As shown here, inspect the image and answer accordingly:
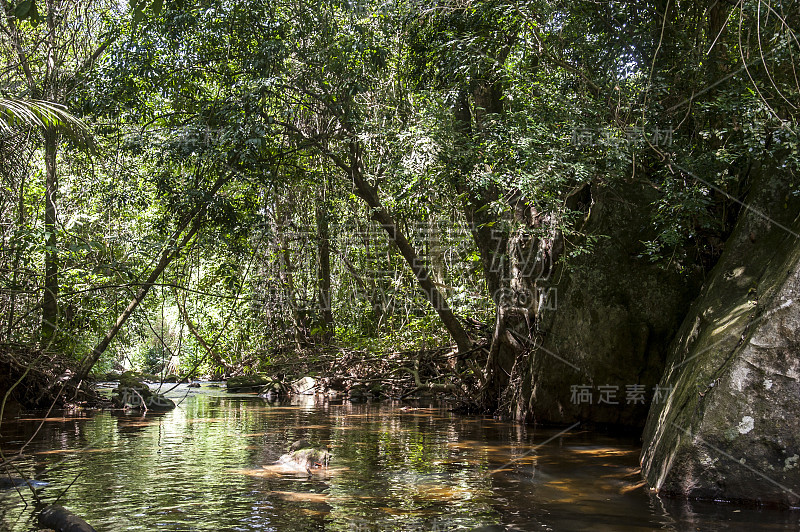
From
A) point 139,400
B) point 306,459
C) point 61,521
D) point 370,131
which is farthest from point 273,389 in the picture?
point 61,521

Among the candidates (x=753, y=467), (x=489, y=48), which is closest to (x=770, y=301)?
(x=753, y=467)

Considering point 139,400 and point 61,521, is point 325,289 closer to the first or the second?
point 139,400

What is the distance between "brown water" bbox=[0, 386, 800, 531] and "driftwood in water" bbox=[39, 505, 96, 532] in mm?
122

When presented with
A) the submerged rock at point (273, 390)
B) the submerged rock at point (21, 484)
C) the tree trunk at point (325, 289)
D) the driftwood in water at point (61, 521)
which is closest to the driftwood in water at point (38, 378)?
the submerged rock at point (273, 390)

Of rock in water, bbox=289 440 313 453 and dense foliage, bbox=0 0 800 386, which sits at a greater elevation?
dense foliage, bbox=0 0 800 386

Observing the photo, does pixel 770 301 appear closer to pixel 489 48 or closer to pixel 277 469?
pixel 277 469

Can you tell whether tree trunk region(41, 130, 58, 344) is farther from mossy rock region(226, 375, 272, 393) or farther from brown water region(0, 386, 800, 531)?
mossy rock region(226, 375, 272, 393)

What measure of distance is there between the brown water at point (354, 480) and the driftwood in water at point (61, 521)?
122mm

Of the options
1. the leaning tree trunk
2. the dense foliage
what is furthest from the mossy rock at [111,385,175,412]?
the leaning tree trunk

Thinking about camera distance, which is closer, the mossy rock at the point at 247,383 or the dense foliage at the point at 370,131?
the dense foliage at the point at 370,131

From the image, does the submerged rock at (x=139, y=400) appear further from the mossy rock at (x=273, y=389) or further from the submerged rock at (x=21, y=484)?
the submerged rock at (x=21, y=484)

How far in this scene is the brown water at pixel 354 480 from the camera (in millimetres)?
3994

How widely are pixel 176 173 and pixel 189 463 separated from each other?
191 inches

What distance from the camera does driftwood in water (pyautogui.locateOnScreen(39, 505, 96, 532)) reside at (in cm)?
343
